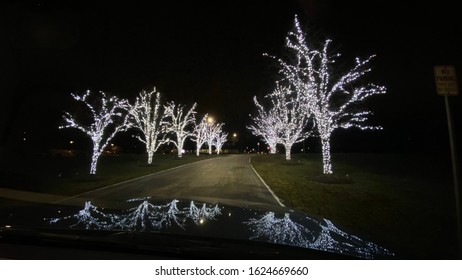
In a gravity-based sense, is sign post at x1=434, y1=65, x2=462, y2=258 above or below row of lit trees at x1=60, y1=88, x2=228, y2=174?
below

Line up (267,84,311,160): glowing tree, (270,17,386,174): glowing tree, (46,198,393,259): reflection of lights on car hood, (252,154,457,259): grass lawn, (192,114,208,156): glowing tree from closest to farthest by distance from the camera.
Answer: (46,198,393,259): reflection of lights on car hood, (252,154,457,259): grass lawn, (270,17,386,174): glowing tree, (267,84,311,160): glowing tree, (192,114,208,156): glowing tree

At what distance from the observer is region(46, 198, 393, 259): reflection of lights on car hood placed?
12.0 ft

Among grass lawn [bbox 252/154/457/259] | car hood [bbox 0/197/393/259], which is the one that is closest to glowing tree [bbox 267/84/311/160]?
grass lawn [bbox 252/154/457/259]

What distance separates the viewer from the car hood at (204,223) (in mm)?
3676

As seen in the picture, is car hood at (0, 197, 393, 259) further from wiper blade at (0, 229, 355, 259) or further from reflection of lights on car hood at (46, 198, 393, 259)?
wiper blade at (0, 229, 355, 259)

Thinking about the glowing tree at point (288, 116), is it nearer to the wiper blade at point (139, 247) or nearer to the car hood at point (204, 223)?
the car hood at point (204, 223)

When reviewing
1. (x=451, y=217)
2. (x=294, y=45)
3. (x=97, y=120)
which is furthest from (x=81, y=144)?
(x=451, y=217)

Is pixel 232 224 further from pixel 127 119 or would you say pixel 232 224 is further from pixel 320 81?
pixel 127 119

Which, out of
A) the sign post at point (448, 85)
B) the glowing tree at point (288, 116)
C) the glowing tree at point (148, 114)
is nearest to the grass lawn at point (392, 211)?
the sign post at point (448, 85)

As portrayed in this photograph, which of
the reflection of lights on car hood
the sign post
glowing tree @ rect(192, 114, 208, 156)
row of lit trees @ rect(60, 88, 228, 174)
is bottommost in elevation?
the reflection of lights on car hood

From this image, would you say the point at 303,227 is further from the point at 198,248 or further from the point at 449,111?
the point at 449,111

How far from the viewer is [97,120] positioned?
23375 millimetres

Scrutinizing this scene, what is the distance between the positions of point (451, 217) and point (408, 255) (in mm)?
7873

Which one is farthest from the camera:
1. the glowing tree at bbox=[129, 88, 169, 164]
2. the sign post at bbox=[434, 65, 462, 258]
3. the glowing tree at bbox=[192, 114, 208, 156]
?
the glowing tree at bbox=[192, 114, 208, 156]
